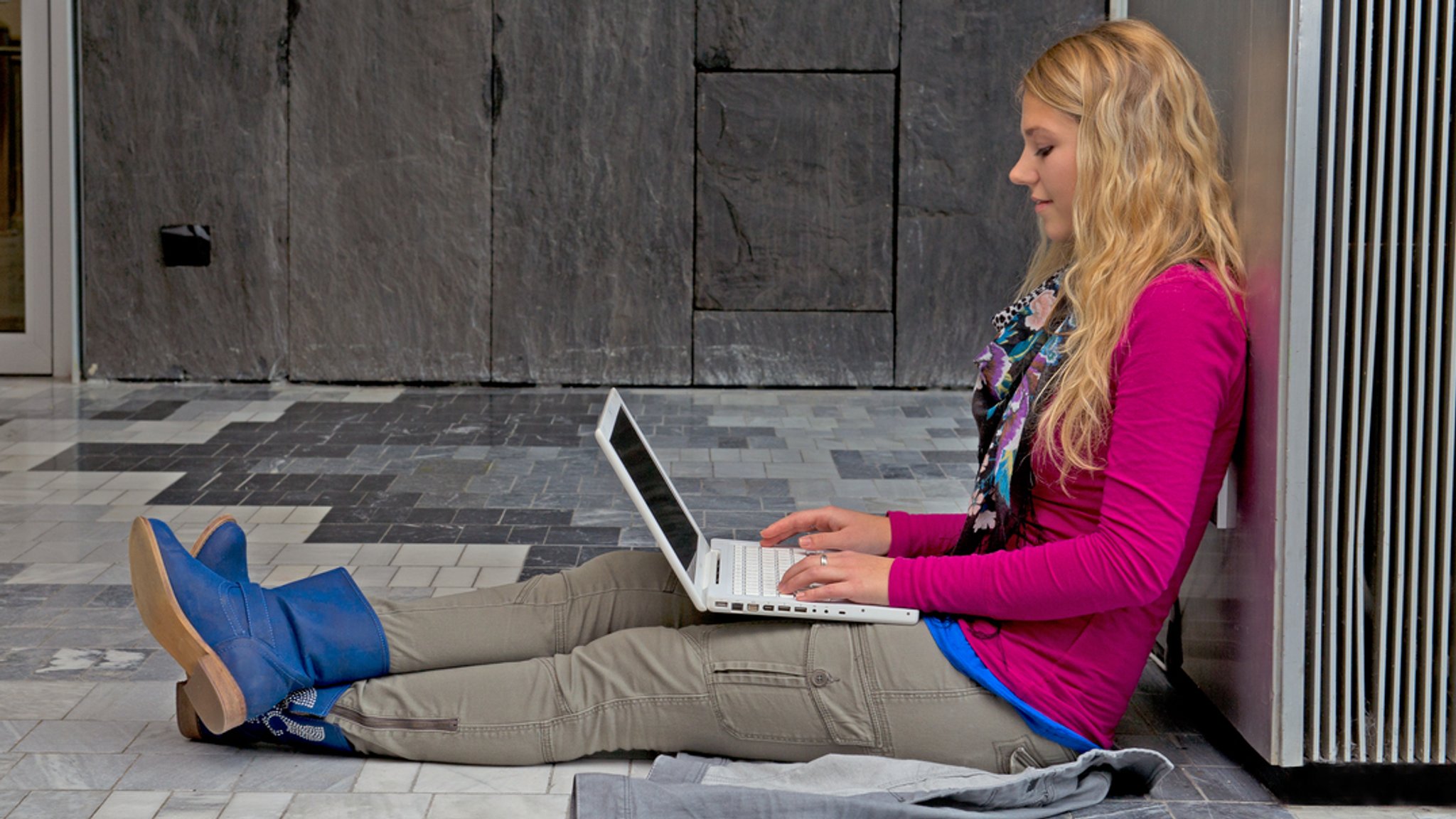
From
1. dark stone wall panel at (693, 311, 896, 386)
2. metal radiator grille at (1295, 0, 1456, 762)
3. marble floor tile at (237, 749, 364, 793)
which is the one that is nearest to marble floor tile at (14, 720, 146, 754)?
marble floor tile at (237, 749, 364, 793)

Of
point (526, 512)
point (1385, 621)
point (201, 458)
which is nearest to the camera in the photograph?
point (1385, 621)

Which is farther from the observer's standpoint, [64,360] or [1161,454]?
[64,360]

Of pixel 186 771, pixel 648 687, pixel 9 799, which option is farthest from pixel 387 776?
pixel 9 799

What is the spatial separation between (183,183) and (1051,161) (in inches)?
254

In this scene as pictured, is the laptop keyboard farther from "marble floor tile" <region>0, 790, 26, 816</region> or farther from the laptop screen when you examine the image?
"marble floor tile" <region>0, 790, 26, 816</region>

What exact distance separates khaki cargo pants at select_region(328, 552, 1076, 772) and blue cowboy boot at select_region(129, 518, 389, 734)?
0.32 feet

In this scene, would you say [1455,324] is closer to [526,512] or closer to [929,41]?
[526,512]

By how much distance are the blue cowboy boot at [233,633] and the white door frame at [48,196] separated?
6.07 metres

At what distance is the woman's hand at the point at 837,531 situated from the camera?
2.87 m

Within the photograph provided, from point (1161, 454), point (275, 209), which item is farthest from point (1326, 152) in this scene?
point (275, 209)

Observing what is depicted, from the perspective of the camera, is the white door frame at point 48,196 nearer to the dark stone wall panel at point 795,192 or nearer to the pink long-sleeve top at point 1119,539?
the dark stone wall panel at point 795,192

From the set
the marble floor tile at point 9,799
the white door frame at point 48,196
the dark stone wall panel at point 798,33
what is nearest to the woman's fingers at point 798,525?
the marble floor tile at point 9,799

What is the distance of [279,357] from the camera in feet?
26.9

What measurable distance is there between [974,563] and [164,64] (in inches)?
260
